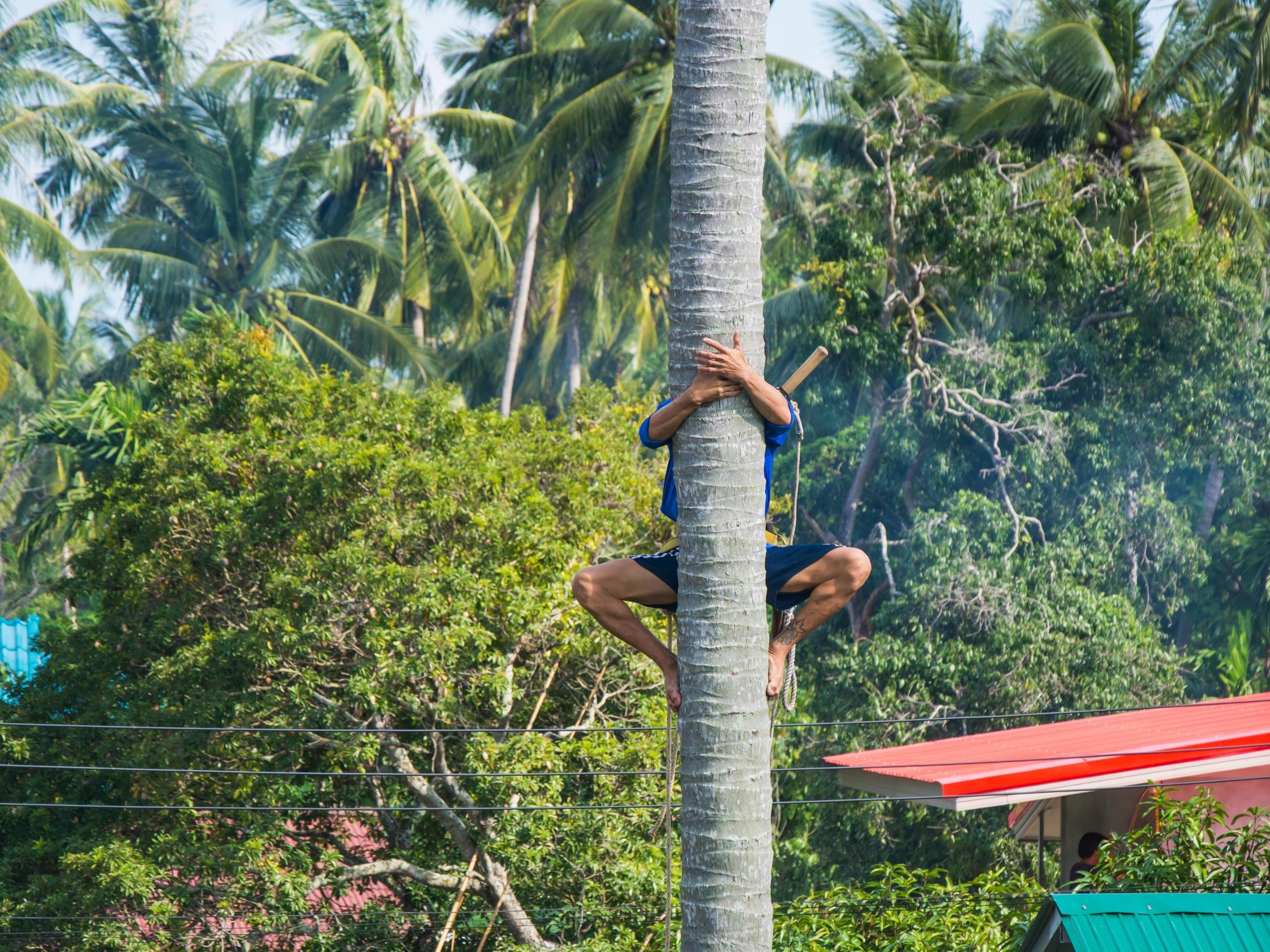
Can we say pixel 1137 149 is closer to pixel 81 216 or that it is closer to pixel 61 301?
pixel 81 216

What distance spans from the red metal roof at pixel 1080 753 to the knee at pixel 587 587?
12.7 feet

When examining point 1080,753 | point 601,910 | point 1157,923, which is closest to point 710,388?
point 1157,923

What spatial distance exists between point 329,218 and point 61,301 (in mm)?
10999

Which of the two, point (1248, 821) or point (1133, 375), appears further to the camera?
point (1133, 375)

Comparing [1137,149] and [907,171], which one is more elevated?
[1137,149]

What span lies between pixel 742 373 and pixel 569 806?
23.6 feet

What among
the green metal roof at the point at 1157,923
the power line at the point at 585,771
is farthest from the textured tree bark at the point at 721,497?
the power line at the point at 585,771

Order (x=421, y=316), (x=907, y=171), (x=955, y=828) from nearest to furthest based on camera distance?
(x=955, y=828), (x=907, y=171), (x=421, y=316)

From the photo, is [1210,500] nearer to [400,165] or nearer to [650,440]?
[400,165]

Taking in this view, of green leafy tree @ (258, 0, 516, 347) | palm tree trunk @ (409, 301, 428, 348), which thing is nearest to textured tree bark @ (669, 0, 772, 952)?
green leafy tree @ (258, 0, 516, 347)

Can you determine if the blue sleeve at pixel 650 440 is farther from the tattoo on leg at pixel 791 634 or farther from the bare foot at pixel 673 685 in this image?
the tattoo on leg at pixel 791 634

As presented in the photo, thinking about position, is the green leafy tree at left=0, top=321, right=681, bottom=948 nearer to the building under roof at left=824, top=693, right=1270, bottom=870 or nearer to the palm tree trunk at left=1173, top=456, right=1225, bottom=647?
the building under roof at left=824, top=693, right=1270, bottom=870

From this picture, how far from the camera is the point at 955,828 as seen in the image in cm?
1435

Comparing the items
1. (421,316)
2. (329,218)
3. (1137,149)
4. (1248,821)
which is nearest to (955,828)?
(1248,821)
